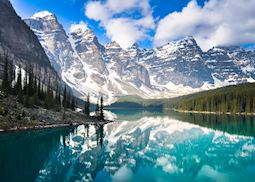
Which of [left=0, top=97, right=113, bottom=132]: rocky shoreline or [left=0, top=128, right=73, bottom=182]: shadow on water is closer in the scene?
[left=0, top=128, right=73, bottom=182]: shadow on water

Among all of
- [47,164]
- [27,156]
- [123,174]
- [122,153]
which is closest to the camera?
[123,174]

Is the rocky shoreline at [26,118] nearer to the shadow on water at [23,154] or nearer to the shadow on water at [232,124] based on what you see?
the shadow on water at [23,154]

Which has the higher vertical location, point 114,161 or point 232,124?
point 232,124

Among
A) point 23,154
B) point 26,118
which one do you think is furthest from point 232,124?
point 23,154

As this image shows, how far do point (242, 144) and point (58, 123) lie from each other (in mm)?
50839

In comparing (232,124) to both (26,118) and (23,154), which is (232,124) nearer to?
(26,118)

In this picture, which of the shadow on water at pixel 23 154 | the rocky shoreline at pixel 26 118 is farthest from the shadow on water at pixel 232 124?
the shadow on water at pixel 23 154

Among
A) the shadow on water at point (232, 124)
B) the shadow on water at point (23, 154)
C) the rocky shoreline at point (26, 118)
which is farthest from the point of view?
the shadow on water at point (232, 124)

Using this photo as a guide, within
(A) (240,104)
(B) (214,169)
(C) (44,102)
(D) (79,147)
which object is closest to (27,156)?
(D) (79,147)

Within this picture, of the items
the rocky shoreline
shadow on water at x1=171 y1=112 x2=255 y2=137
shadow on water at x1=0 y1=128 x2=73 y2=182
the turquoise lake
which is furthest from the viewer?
shadow on water at x1=171 y1=112 x2=255 y2=137

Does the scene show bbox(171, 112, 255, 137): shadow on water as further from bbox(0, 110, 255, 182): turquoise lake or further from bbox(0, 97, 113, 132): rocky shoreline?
bbox(0, 97, 113, 132): rocky shoreline

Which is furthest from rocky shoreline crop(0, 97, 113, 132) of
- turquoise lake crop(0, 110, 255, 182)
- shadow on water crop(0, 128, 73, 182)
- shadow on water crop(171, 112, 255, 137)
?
shadow on water crop(171, 112, 255, 137)

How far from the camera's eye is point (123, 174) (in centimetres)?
3844

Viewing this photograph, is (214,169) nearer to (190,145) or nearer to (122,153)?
(122,153)
